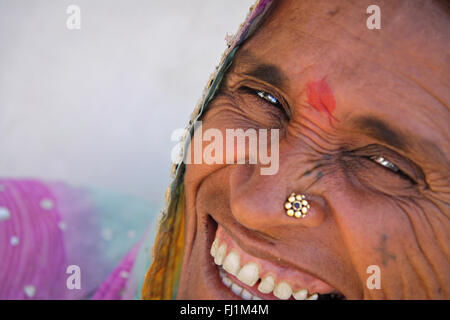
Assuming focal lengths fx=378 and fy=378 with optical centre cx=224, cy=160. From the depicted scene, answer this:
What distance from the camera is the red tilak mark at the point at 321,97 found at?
1088 millimetres

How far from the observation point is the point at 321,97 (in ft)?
3.63

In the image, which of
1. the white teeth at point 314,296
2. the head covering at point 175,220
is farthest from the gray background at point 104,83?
the white teeth at point 314,296

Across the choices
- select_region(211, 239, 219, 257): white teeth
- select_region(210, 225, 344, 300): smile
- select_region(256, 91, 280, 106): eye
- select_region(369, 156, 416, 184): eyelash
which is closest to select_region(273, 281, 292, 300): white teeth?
select_region(210, 225, 344, 300): smile

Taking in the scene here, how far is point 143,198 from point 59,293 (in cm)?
98

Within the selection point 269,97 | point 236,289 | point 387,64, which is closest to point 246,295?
point 236,289

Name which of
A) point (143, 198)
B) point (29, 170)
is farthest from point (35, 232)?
point (143, 198)

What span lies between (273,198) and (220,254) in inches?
13.2

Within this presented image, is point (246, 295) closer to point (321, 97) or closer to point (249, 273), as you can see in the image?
point (249, 273)

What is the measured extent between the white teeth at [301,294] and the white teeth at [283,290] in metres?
0.02

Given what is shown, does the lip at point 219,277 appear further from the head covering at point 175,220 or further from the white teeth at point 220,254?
the head covering at point 175,220

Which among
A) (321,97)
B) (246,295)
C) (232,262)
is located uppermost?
(321,97)

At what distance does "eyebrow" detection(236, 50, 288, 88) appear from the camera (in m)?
1.18

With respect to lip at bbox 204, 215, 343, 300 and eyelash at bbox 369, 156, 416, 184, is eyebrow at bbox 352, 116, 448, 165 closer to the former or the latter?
eyelash at bbox 369, 156, 416, 184

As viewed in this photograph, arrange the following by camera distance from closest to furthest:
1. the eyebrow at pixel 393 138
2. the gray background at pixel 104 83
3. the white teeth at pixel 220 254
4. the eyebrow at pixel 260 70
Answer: the eyebrow at pixel 393 138, the eyebrow at pixel 260 70, the white teeth at pixel 220 254, the gray background at pixel 104 83
